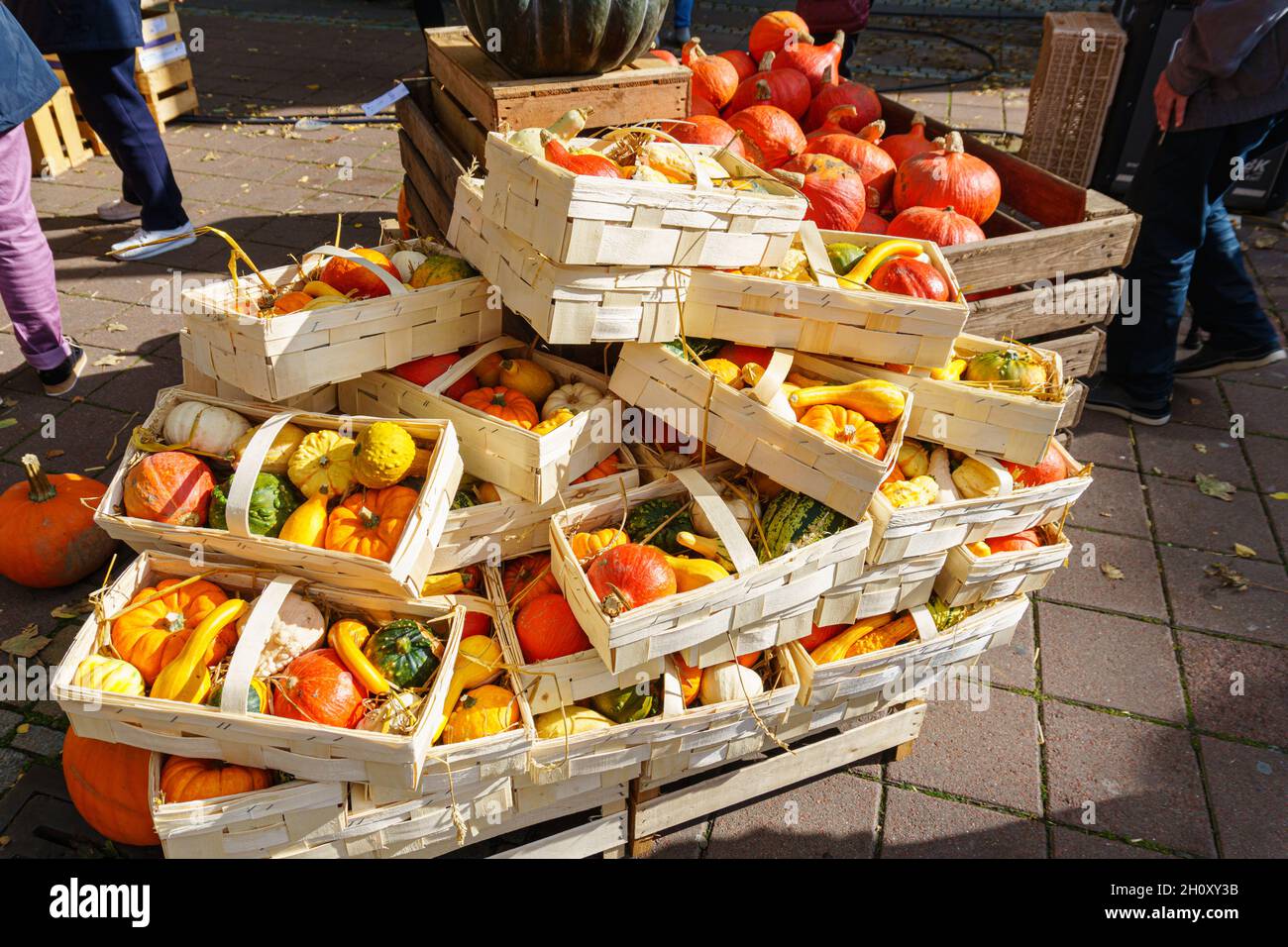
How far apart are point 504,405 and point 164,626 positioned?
3.65ft

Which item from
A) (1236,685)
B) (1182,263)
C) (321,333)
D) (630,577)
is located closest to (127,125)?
(321,333)

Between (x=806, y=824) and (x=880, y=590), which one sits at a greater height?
(x=880, y=590)

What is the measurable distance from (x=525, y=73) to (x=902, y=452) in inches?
75.4

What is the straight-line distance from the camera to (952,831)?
2.82 metres

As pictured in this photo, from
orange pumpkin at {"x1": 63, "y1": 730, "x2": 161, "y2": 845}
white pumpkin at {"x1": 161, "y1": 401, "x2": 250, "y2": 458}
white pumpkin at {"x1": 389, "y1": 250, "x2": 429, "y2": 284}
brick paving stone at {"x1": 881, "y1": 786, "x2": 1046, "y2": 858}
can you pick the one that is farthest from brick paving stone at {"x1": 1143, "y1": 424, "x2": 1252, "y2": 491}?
orange pumpkin at {"x1": 63, "y1": 730, "x2": 161, "y2": 845}

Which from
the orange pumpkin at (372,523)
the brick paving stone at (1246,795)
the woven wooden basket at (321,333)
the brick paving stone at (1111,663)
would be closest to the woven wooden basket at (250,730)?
the orange pumpkin at (372,523)

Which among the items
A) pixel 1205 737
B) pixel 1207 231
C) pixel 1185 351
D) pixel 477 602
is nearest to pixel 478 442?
pixel 477 602

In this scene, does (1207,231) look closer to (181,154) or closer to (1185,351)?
(1185,351)

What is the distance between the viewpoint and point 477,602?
2559 mm

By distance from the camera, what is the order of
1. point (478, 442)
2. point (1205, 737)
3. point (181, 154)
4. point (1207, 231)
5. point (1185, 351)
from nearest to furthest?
point (478, 442), point (1205, 737), point (1207, 231), point (1185, 351), point (181, 154)

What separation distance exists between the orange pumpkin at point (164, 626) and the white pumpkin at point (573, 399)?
1.09 metres

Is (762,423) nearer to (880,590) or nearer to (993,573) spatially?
(880,590)

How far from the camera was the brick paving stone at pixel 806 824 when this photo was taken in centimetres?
279
